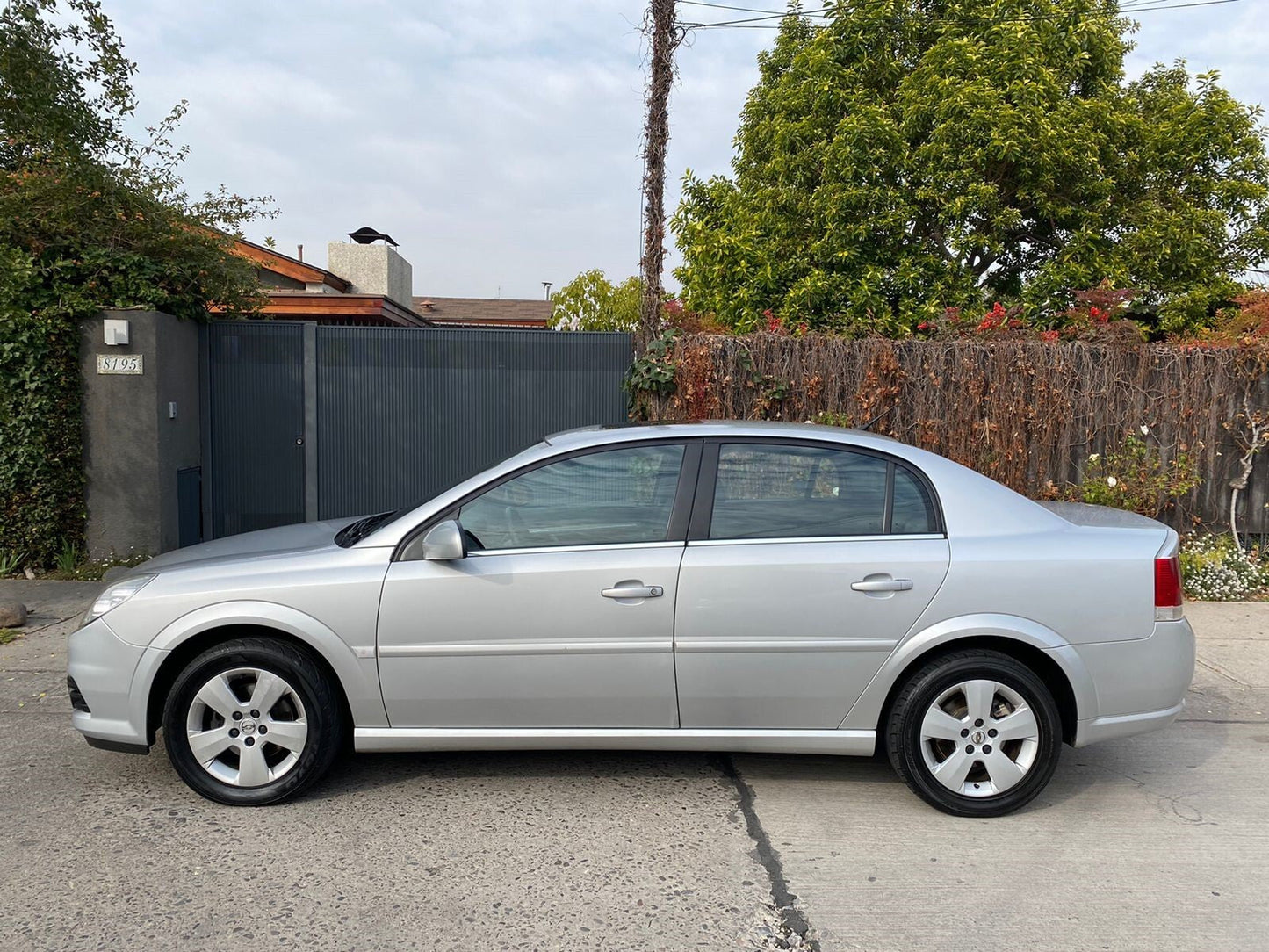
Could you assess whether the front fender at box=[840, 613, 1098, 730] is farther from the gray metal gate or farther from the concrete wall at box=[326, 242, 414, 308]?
the concrete wall at box=[326, 242, 414, 308]

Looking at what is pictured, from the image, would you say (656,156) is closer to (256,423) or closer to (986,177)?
(256,423)

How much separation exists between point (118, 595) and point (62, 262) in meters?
5.40

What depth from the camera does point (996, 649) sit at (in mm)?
3953

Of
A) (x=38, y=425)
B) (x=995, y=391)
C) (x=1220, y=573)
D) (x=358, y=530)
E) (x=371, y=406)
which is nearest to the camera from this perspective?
(x=358, y=530)

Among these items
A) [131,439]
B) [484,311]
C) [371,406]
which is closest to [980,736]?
[371,406]

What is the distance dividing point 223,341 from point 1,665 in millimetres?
4016

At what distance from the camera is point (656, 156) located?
30.2 feet

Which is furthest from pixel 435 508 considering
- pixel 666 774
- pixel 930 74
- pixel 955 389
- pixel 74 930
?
pixel 930 74

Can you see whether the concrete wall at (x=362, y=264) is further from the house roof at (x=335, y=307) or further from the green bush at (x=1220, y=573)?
the green bush at (x=1220, y=573)

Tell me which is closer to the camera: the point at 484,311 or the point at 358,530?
the point at 358,530

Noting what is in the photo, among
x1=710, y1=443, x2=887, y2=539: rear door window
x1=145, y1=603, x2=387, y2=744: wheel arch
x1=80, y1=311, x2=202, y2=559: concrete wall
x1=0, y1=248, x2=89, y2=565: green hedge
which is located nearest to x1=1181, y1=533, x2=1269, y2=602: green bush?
x1=710, y1=443, x2=887, y2=539: rear door window

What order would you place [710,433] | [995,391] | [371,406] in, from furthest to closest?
[371,406], [995,391], [710,433]

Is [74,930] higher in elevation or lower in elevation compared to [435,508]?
lower

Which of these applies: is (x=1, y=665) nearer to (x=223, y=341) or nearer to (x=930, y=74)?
(x=223, y=341)
